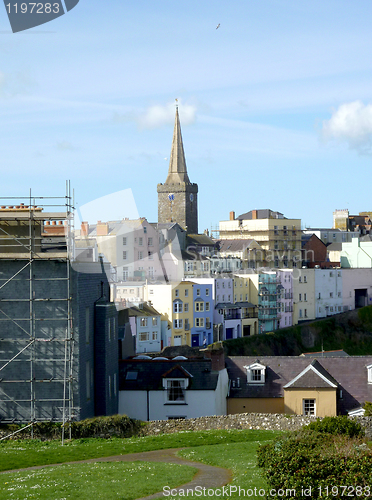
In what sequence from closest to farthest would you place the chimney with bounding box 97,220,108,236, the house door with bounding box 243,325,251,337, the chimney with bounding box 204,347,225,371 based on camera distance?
1. the chimney with bounding box 204,347,225,371
2. the house door with bounding box 243,325,251,337
3. the chimney with bounding box 97,220,108,236

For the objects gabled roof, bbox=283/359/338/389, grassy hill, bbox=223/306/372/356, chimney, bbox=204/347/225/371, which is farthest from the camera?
grassy hill, bbox=223/306/372/356

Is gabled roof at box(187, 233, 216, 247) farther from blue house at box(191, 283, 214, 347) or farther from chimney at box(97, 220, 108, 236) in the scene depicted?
blue house at box(191, 283, 214, 347)

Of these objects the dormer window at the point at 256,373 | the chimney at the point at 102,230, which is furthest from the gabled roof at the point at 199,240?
the dormer window at the point at 256,373

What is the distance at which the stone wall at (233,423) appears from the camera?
29075 millimetres

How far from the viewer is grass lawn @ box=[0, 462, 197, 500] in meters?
16.5

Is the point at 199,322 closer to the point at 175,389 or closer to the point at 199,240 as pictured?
the point at 199,240

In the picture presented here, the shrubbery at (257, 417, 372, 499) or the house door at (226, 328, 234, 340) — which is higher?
the house door at (226, 328, 234, 340)

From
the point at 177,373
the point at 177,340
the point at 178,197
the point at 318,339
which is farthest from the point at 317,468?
the point at 178,197

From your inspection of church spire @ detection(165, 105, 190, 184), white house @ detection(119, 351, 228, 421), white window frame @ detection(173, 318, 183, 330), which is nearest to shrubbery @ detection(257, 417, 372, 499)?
white house @ detection(119, 351, 228, 421)

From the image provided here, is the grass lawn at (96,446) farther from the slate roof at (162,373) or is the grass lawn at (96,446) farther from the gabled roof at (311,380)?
the gabled roof at (311,380)

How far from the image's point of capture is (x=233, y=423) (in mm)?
29766

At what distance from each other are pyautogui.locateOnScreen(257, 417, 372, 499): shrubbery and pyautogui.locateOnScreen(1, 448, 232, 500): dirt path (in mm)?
2459

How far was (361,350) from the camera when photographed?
99812 mm

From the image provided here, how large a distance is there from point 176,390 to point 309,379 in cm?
656
